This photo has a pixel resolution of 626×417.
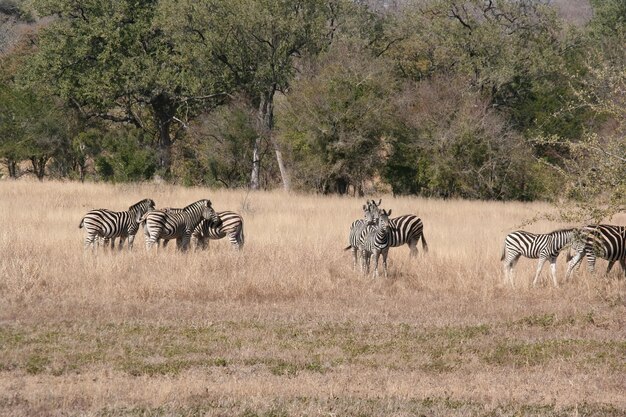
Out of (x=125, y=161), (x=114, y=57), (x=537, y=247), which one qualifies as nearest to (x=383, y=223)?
(x=537, y=247)

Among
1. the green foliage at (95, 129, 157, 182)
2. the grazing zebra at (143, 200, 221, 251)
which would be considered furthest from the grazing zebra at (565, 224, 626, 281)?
the green foliage at (95, 129, 157, 182)

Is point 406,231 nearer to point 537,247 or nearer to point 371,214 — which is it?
point 371,214

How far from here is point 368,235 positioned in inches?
679

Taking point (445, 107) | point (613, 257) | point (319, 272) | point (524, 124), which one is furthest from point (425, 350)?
point (524, 124)

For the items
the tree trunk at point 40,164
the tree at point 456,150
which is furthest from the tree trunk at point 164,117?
the tree at point 456,150

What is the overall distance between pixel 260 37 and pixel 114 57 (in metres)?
8.08

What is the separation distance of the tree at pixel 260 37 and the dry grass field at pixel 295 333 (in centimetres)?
2115

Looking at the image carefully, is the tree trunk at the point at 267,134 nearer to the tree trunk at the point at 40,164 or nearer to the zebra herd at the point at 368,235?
the tree trunk at the point at 40,164

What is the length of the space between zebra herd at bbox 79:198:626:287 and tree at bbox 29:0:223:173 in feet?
76.2

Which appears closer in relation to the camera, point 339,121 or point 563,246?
point 563,246

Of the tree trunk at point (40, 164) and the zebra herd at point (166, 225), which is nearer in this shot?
the zebra herd at point (166, 225)

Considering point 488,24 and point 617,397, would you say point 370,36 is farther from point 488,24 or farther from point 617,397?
point 617,397

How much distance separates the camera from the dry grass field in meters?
8.97

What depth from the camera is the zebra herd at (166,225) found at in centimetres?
1853
